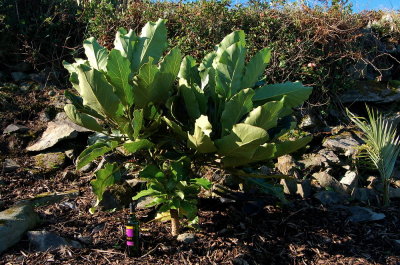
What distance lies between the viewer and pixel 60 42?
5539 millimetres

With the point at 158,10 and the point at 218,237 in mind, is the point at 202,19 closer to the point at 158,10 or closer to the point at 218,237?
the point at 158,10

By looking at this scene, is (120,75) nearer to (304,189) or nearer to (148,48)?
(148,48)

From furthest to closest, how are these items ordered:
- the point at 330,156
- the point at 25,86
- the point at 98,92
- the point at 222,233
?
the point at 25,86 → the point at 330,156 → the point at 222,233 → the point at 98,92

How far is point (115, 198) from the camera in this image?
303 centimetres

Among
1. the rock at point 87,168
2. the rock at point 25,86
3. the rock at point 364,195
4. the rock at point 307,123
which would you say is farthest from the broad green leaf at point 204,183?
the rock at point 25,86

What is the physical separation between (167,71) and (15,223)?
136cm

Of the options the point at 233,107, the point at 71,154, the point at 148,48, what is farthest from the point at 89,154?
the point at 71,154

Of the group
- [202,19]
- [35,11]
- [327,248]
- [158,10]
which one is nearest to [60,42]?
[35,11]

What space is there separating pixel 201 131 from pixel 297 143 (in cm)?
62

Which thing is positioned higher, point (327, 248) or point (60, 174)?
point (60, 174)

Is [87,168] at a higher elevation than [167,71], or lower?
lower

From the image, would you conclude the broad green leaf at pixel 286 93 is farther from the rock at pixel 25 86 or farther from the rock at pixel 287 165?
the rock at pixel 25 86

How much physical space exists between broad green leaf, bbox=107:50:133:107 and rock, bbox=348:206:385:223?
2038 mm

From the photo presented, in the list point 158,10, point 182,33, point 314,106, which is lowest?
point 314,106
